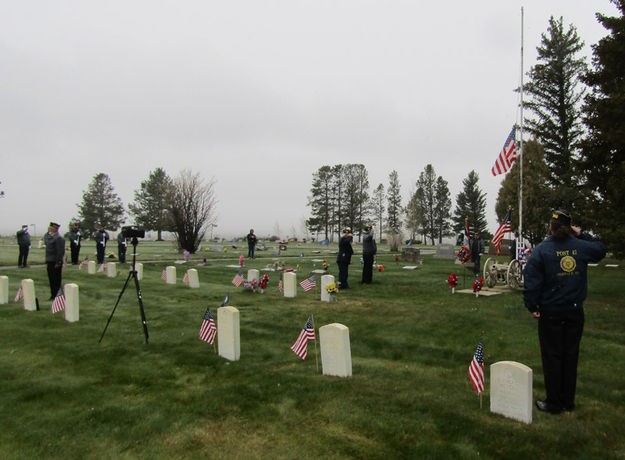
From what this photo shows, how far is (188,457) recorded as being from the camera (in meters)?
3.65

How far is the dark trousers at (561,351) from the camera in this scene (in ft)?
14.2

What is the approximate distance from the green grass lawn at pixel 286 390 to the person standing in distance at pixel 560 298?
0.36 m

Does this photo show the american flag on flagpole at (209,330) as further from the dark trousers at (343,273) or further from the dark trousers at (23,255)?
the dark trousers at (23,255)

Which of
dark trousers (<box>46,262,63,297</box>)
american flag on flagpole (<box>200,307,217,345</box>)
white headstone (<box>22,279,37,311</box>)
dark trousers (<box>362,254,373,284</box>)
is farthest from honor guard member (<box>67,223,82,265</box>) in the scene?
american flag on flagpole (<box>200,307,217,345</box>)

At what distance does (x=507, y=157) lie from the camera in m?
15.0

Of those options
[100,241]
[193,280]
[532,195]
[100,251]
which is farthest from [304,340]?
[532,195]

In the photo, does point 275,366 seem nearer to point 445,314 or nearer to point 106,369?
point 106,369

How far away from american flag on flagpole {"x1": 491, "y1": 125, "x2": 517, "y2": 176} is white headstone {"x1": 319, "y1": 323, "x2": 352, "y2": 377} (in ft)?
40.2

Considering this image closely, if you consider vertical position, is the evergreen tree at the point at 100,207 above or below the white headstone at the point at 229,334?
above

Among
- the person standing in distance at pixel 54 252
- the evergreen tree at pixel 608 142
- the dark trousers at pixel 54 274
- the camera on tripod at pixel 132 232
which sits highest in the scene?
the evergreen tree at pixel 608 142

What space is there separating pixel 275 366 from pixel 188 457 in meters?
2.54

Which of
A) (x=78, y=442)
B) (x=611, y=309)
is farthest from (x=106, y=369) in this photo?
(x=611, y=309)

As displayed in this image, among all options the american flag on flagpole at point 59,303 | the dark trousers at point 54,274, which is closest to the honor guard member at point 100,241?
the dark trousers at point 54,274

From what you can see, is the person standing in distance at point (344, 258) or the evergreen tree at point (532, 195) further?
the evergreen tree at point (532, 195)
